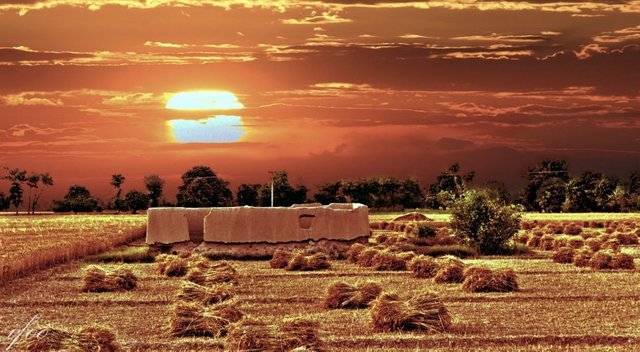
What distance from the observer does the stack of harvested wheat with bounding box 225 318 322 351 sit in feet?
43.7

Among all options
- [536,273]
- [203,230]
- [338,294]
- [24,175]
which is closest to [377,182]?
[24,175]

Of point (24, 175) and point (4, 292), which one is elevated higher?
point (24, 175)

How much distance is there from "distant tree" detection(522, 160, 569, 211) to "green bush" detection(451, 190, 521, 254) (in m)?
79.8

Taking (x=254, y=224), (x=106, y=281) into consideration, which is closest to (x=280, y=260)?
(x=254, y=224)

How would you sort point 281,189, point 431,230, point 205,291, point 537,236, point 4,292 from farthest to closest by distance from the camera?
point 281,189
point 431,230
point 537,236
point 4,292
point 205,291

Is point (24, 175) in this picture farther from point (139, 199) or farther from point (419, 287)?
point (419, 287)

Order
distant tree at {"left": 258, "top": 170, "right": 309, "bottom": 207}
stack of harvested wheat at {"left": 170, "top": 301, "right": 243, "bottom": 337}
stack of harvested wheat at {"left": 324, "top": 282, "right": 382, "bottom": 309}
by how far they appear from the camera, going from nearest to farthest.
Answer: stack of harvested wheat at {"left": 170, "top": 301, "right": 243, "bottom": 337}, stack of harvested wheat at {"left": 324, "top": 282, "right": 382, "bottom": 309}, distant tree at {"left": 258, "top": 170, "right": 309, "bottom": 207}

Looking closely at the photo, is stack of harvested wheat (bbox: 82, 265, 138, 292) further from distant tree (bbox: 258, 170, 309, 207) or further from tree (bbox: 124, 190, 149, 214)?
tree (bbox: 124, 190, 149, 214)

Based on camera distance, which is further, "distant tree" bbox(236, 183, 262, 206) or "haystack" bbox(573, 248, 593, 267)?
"distant tree" bbox(236, 183, 262, 206)

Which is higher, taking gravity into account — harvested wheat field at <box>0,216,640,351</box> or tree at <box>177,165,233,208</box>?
tree at <box>177,165,233,208</box>

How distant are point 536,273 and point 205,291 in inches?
465

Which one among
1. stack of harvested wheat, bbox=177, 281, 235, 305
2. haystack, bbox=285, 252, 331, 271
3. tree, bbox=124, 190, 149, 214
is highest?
tree, bbox=124, 190, 149, 214

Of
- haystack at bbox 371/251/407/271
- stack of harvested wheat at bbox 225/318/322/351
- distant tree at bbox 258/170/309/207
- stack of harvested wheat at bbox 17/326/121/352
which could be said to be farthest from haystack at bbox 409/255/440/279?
distant tree at bbox 258/170/309/207

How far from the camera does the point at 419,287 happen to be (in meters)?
24.2
